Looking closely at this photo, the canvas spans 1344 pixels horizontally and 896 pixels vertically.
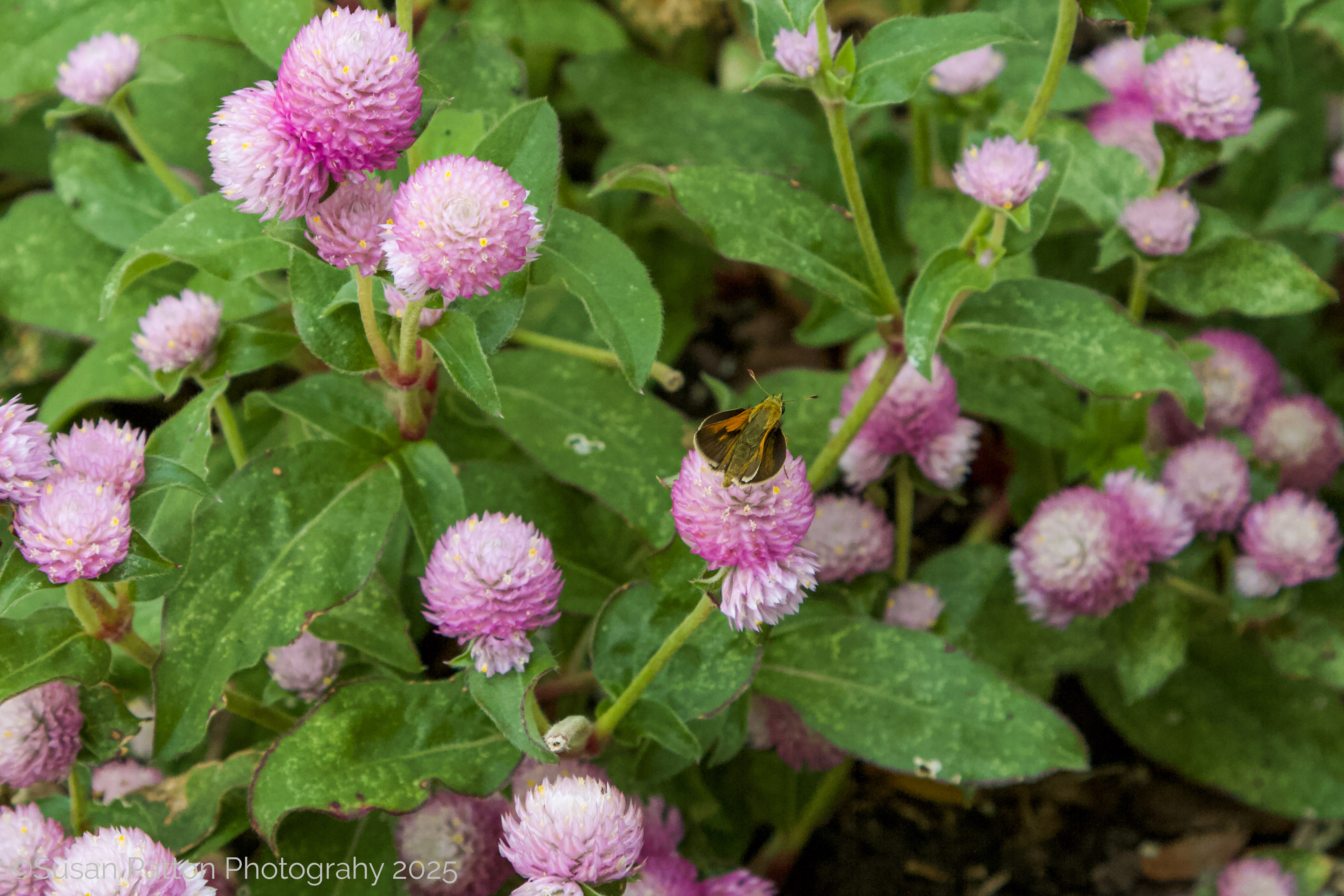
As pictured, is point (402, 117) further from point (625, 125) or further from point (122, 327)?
point (625, 125)

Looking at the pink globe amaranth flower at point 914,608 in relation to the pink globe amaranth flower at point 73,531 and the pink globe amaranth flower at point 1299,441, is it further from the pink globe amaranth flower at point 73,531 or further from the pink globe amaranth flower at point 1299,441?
the pink globe amaranth flower at point 73,531

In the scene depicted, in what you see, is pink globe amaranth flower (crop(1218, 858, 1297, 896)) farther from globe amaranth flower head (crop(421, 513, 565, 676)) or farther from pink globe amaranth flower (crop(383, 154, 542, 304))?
pink globe amaranth flower (crop(383, 154, 542, 304))

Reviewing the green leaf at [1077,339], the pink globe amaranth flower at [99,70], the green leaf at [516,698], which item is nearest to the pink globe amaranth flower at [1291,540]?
the green leaf at [1077,339]

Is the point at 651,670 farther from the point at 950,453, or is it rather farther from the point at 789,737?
the point at 950,453

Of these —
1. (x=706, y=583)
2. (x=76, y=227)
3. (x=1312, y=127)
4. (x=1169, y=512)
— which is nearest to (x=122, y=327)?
(x=76, y=227)

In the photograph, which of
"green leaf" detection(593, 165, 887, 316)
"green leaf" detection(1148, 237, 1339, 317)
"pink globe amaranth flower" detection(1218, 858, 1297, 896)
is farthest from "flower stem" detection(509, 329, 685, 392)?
"pink globe amaranth flower" detection(1218, 858, 1297, 896)

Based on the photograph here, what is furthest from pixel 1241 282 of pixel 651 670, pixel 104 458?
pixel 104 458
